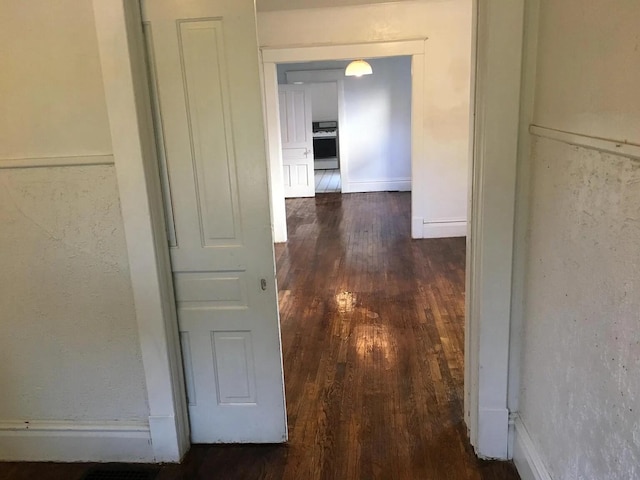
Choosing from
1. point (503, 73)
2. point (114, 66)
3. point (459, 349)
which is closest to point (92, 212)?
point (114, 66)

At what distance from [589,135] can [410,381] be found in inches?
80.4

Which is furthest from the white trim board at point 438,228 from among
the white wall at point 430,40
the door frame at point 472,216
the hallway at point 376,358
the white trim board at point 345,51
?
the door frame at point 472,216

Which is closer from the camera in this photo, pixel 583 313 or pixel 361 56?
pixel 583 313

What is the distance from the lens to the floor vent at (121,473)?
247 centimetres

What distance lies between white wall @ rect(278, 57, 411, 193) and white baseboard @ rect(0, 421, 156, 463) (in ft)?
25.6

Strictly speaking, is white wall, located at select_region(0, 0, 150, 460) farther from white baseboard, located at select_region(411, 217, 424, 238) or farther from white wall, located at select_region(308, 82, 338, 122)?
white wall, located at select_region(308, 82, 338, 122)

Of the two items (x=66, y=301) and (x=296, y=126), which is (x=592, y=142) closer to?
(x=66, y=301)

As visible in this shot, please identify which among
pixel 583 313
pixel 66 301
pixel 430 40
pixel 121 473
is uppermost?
pixel 430 40

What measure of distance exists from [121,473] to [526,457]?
185cm

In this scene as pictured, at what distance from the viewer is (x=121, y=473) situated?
98.7 inches

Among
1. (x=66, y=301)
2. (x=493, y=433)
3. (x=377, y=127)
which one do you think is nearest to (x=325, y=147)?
(x=377, y=127)

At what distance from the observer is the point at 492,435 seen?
8.07 ft

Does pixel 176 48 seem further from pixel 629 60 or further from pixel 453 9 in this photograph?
pixel 453 9

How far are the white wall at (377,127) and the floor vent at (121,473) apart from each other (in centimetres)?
786
